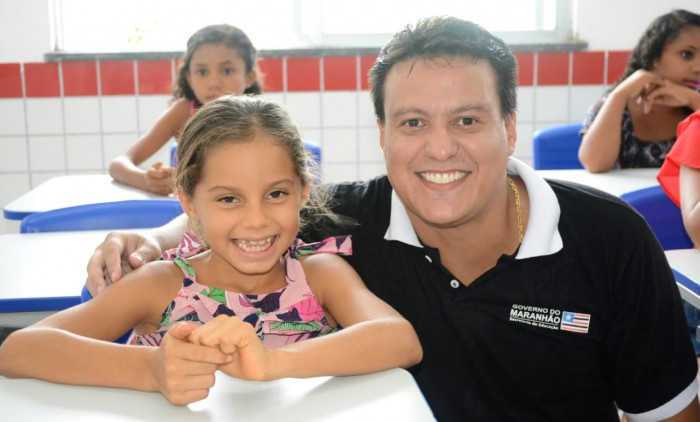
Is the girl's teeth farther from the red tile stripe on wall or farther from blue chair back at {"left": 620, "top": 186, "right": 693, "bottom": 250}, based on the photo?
the red tile stripe on wall

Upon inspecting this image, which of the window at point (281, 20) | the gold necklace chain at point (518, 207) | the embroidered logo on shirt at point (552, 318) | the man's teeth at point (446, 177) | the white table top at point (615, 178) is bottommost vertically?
the embroidered logo on shirt at point (552, 318)

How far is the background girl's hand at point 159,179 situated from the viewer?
2.96 metres

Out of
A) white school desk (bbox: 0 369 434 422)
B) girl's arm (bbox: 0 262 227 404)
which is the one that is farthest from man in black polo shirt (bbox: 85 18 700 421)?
white school desk (bbox: 0 369 434 422)

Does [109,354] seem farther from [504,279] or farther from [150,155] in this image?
[150,155]

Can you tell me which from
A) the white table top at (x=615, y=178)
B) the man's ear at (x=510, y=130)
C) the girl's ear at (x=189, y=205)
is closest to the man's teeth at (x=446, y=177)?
the man's ear at (x=510, y=130)

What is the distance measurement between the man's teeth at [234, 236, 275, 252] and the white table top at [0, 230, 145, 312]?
46 cm

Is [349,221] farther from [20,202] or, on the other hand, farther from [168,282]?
[20,202]

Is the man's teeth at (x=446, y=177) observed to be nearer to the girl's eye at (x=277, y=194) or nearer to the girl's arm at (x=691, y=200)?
the girl's eye at (x=277, y=194)

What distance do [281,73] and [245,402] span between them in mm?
3744

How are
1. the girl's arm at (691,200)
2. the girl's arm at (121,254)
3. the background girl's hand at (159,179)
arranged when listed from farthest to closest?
the background girl's hand at (159,179) → the girl's arm at (691,200) → the girl's arm at (121,254)

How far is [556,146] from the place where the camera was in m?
3.66

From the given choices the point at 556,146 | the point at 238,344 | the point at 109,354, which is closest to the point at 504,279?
the point at 238,344

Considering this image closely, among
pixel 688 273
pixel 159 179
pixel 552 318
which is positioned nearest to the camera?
pixel 552 318

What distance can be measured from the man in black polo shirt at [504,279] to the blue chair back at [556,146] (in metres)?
2.12
